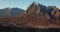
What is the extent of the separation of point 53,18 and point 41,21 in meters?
5.37

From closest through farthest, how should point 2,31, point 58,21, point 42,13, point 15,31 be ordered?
point 2,31 < point 15,31 < point 58,21 < point 42,13

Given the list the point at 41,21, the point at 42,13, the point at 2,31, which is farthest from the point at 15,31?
the point at 42,13

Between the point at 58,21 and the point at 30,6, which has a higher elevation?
the point at 30,6

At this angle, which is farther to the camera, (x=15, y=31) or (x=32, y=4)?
(x=32, y=4)

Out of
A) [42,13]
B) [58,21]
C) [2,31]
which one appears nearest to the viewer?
[2,31]

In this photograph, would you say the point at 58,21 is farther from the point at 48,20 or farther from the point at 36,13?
the point at 36,13

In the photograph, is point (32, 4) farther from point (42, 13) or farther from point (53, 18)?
point (53, 18)

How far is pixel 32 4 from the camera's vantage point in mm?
92250

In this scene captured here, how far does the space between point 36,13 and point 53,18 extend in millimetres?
11538

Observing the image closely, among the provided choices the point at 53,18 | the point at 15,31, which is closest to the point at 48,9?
the point at 53,18

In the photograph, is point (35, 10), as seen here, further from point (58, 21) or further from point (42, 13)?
point (58, 21)

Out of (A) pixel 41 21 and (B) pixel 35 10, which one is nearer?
(A) pixel 41 21

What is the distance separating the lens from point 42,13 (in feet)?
288

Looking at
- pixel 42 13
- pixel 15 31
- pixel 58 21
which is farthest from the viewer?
pixel 42 13
